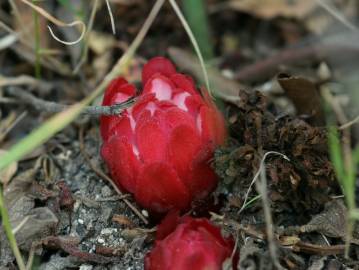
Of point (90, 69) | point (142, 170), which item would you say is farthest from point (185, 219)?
point (90, 69)

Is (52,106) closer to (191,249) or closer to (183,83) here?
(183,83)

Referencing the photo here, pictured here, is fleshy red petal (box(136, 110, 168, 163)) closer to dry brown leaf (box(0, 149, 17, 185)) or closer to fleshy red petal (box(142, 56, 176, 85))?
fleshy red petal (box(142, 56, 176, 85))

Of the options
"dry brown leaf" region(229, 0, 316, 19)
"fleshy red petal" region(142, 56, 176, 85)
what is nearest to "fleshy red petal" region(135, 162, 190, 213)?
"fleshy red petal" region(142, 56, 176, 85)

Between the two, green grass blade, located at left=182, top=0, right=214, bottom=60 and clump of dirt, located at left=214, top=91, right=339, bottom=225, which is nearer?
clump of dirt, located at left=214, top=91, right=339, bottom=225

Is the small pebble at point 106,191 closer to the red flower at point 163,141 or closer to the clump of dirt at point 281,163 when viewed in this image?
the red flower at point 163,141

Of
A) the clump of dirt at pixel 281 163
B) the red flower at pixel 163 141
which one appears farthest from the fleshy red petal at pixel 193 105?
the clump of dirt at pixel 281 163

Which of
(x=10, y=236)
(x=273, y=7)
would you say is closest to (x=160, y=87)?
(x=10, y=236)
